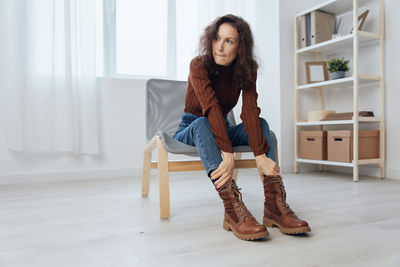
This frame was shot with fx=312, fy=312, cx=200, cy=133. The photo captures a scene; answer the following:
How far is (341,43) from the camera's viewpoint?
8.02ft

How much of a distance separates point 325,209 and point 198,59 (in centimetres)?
84

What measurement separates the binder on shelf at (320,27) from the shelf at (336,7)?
0.12ft

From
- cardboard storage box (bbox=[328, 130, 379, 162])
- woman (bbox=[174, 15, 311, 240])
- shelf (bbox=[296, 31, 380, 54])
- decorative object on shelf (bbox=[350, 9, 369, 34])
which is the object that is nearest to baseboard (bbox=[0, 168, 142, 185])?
woman (bbox=[174, 15, 311, 240])

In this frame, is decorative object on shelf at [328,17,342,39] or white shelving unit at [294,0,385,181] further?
decorative object on shelf at [328,17,342,39]

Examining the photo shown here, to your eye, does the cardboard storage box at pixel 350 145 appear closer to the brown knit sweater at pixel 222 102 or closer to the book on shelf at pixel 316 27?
the book on shelf at pixel 316 27

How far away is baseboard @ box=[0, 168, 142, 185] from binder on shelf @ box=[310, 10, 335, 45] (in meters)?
1.81

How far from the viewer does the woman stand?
1.04 metres

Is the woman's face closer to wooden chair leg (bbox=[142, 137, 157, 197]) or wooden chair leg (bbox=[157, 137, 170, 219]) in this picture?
wooden chair leg (bbox=[157, 137, 170, 219])

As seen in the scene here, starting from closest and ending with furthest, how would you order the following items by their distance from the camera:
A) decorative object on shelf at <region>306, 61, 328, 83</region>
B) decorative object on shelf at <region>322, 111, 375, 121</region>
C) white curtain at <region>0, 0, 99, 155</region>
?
white curtain at <region>0, 0, 99, 155</region> → decorative object on shelf at <region>322, 111, 375, 121</region> → decorative object on shelf at <region>306, 61, 328, 83</region>

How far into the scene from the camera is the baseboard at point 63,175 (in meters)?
2.15

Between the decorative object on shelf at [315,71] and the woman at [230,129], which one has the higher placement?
the decorative object on shelf at [315,71]

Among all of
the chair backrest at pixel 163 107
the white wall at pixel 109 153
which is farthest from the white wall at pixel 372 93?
the white wall at pixel 109 153

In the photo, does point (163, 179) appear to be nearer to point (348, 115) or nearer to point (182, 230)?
point (182, 230)

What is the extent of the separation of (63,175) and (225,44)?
1.67m
